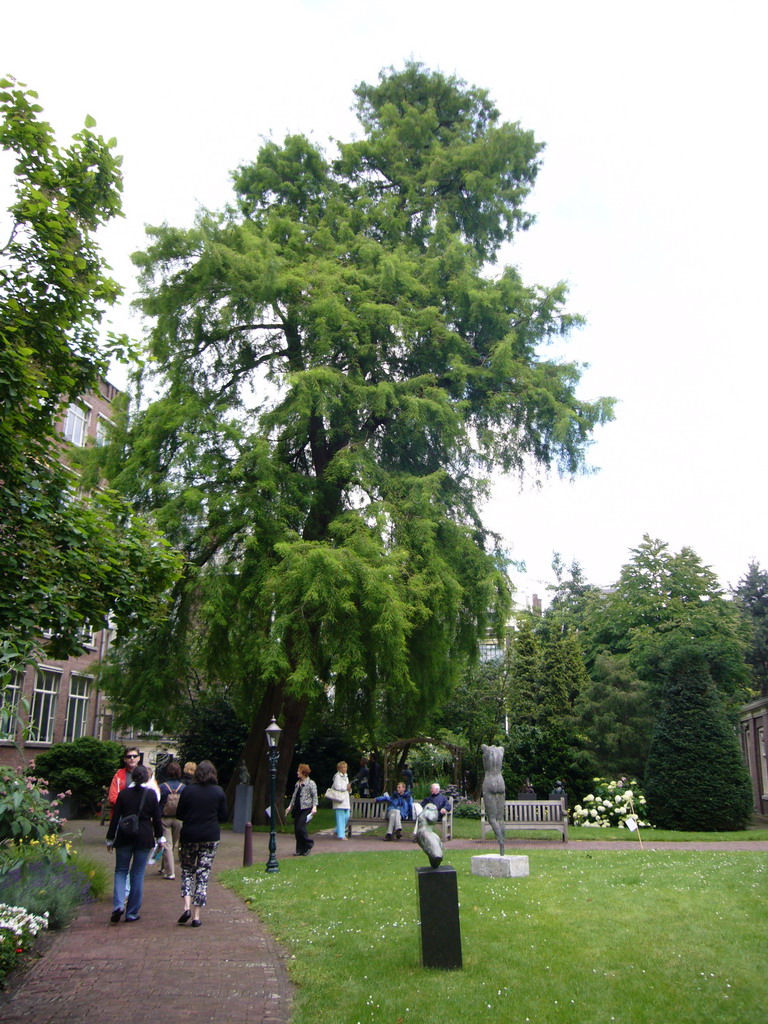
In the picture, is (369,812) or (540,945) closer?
(540,945)

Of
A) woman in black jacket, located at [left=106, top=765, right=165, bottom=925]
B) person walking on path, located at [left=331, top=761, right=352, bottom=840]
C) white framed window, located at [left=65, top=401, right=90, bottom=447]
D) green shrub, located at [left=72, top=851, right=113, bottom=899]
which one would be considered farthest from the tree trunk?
white framed window, located at [left=65, top=401, right=90, bottom=447]

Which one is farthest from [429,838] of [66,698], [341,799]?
[66,698]

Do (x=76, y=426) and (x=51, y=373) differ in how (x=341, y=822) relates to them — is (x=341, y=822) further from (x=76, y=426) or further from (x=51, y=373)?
(x=76, y=426)

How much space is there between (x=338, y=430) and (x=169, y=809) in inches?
421

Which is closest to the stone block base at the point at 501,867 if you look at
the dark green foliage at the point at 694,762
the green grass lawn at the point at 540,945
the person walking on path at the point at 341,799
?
the green grass lawn at the point at 540,945

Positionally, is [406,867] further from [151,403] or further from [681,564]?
[681,564]

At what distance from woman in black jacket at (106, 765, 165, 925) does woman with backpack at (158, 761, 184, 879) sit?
288cm

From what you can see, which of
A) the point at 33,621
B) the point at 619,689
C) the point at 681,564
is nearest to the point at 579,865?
the point at 33,621

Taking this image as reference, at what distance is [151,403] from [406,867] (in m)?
12.0

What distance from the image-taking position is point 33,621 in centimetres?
862

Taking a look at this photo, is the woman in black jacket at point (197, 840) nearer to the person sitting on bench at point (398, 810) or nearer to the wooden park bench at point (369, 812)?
the person sitting on bench at point (398, 810)

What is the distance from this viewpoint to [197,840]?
9.31 metres

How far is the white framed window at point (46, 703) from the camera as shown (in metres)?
30.9

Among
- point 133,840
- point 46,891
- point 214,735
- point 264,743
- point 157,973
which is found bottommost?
point 157,973
